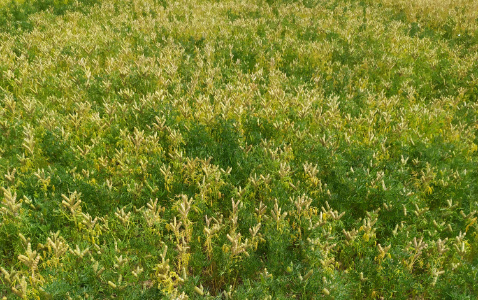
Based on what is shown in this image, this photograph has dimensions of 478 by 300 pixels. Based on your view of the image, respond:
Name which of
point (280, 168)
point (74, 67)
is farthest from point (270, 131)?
point (74, 67)

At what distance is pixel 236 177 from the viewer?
3.87 metres

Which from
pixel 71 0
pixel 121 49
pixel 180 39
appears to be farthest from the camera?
pixel 71 0

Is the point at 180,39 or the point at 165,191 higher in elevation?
the point at 180,39

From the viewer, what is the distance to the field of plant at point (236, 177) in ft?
8.50

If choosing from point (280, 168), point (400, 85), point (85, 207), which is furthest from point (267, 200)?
point (400, 85)

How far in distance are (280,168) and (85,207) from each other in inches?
86.9

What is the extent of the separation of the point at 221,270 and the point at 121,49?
6693mm

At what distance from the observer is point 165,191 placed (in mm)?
Result: 3525

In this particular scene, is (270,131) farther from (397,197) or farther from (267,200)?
(397,197)

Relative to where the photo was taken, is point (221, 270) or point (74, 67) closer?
point (221, 270)

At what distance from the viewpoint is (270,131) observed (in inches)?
180

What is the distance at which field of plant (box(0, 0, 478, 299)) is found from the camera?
259cm

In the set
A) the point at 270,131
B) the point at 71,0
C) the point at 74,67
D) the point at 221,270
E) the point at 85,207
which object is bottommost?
the point at 221,270

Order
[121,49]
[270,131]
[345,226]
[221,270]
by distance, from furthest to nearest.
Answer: [121,49]
[270,131]
[345,226]
[221,270]
